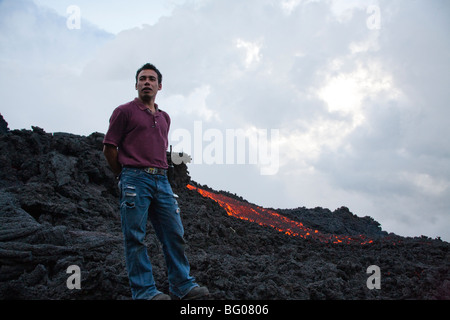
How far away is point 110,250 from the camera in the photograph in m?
6.88


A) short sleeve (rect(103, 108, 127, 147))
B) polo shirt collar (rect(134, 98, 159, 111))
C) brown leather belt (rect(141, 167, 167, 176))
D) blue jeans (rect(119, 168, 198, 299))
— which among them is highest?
polo shirt collar (rect(134, 98, 159, 111))

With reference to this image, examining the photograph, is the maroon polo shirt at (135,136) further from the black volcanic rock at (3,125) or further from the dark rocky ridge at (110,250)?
the black volcanic rock at (3,125)

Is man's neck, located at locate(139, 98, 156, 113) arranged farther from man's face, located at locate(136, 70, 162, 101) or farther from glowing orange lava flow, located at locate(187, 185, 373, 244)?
glowing orange lava flow, located at locate(187, 185, 373, 244)

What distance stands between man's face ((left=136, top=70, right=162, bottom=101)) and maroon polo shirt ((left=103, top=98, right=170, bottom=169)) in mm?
143

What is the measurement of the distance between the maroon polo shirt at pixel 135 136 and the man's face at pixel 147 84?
14cm

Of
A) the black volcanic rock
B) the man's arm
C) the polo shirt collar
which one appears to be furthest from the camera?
the black volcanic rock

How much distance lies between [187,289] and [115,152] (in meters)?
1.92

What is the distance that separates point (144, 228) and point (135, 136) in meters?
1.14

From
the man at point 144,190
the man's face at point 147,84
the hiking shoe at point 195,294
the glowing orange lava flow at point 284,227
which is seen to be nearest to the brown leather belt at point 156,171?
the man at point 144,190

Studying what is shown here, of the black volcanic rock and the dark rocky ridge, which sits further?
the black volcanic rock

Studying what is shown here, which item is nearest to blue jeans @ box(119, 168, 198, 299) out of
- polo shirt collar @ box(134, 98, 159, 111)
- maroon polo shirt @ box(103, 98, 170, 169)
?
maroon polo shirt @ box(103, 98, 170, 169)

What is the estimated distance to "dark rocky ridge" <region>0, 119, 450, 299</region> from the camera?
5.19 metres
